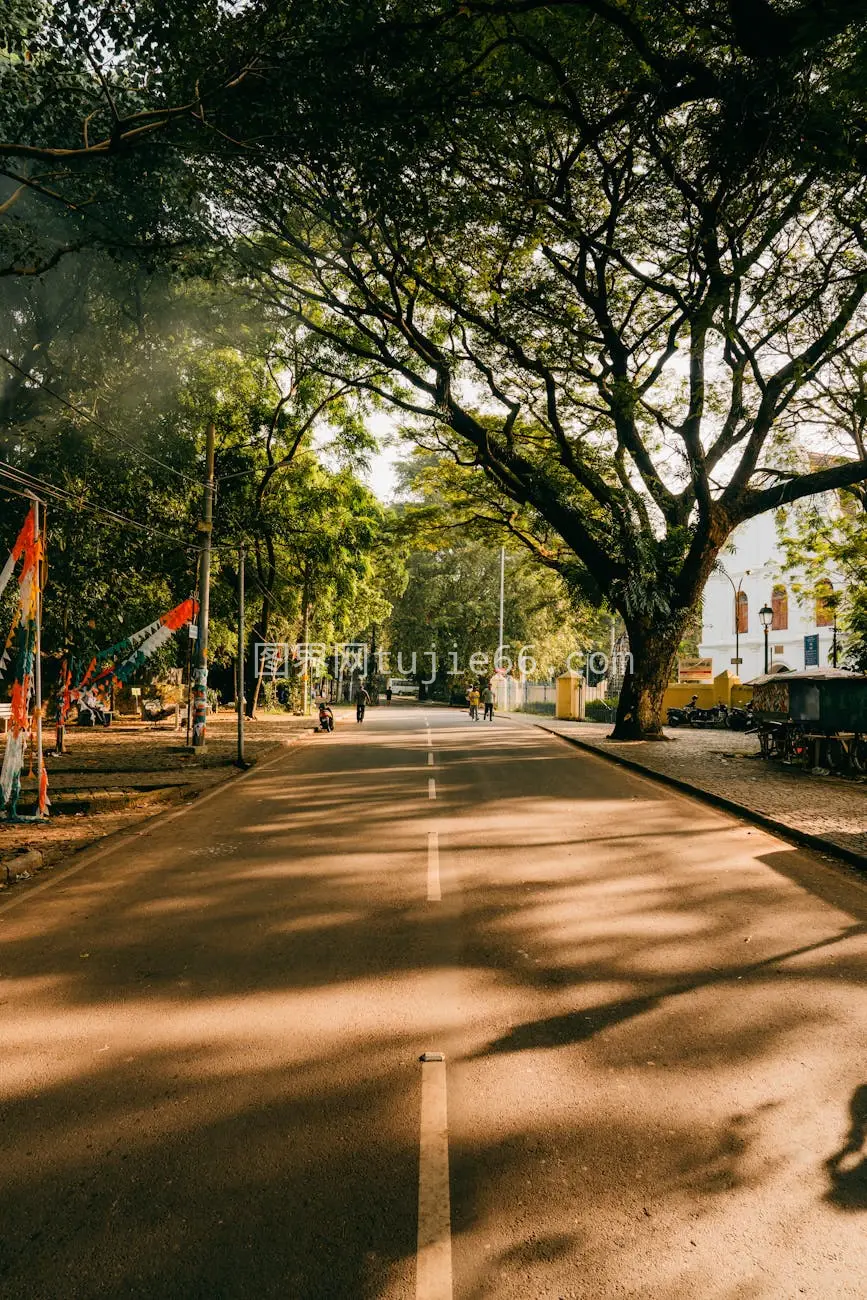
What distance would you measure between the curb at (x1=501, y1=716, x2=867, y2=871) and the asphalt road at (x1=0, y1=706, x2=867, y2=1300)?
78 centimetres

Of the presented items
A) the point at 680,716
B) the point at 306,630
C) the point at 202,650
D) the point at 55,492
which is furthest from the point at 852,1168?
the point at 306,630

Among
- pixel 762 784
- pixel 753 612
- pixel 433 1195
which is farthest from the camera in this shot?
pixel 753 612

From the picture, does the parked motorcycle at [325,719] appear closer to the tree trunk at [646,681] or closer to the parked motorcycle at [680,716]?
the tree trunk at [646,681]

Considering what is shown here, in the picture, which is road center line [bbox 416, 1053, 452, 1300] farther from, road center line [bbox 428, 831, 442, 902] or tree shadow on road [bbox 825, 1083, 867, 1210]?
road center line [bbox 428, 831, 442, 902]

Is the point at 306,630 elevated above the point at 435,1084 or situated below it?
above

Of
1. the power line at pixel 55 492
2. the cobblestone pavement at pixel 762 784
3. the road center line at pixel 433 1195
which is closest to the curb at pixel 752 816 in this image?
the cobblestone pavement at pixel 762 784

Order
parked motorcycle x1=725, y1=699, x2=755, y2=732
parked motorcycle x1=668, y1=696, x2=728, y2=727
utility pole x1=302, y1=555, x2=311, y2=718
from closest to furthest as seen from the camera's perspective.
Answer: parked motorcycle x1=725, y1=699, x2=755, y2=732 → parked motorcycle x1=668, y1=696, x2=728, y2=727 → utility pole x1=302, y1=555, x2=311, y2=718

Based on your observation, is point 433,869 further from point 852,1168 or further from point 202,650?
point 202,650

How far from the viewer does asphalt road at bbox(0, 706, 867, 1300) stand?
2783mm

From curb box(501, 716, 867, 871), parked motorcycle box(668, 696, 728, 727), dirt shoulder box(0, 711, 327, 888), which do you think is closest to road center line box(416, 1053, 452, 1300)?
dirt shoulder box(0, 711, 327, 888)

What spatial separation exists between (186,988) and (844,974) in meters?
3.91

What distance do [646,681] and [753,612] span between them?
28894 millimetres

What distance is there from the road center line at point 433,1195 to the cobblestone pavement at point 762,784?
6368 millimetres

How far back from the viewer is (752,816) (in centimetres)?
1123
